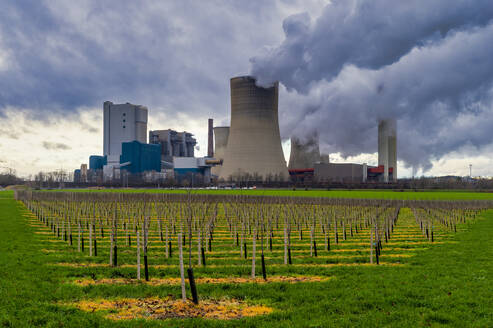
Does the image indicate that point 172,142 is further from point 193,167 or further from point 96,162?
point 193,167

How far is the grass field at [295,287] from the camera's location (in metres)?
6.77

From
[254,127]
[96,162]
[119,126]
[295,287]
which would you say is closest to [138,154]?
[119,126]

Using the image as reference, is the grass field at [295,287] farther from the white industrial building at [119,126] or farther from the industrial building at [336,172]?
the white industrial building at [119,126]

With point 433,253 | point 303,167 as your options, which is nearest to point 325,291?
point 433,253

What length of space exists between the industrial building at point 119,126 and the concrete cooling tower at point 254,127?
73.6 m

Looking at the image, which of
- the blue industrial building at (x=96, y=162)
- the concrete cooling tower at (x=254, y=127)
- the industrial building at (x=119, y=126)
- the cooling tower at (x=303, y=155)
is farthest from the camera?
the blue industrial building at (x=96, y=162)

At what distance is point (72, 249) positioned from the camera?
14.6 metres

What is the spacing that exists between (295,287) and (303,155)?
302 ft

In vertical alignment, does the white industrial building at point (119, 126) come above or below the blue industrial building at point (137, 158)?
above

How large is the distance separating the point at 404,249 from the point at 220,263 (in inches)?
256

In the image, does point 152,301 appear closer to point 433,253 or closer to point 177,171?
point 433,253

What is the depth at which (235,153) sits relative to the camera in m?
71.6

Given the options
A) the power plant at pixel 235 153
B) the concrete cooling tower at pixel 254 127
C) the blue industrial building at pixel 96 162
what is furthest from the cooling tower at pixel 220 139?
the blue industrial building at pixel 96 162

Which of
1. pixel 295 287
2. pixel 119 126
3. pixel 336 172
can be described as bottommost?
pixel 295 287
